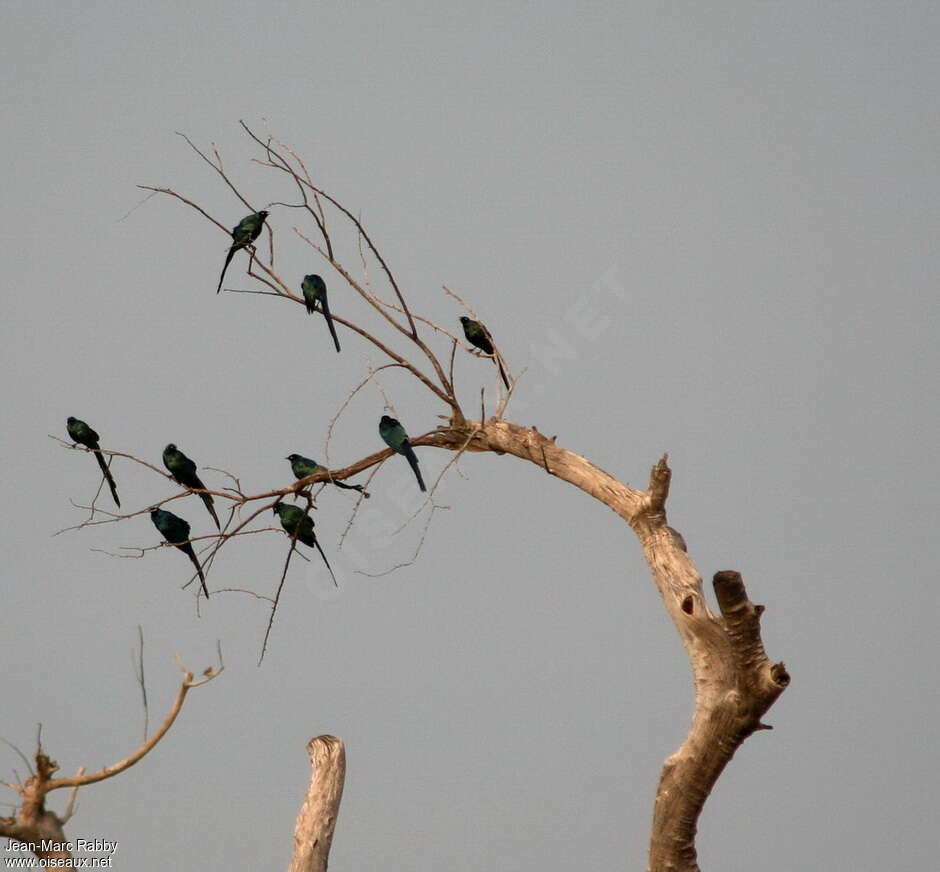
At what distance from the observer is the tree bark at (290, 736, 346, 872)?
18.5 ft

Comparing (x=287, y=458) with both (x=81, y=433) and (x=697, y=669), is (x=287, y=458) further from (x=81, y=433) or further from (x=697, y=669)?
(x=697, y=669)

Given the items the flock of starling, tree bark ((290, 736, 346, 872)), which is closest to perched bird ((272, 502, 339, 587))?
the flock of starling

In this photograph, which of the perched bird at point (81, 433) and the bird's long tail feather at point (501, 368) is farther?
the perched bird at point (81, 433)

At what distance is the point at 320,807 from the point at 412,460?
1.54 metres

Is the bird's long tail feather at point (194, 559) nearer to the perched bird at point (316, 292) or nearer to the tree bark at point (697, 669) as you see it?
the perched bird at point (316, 292)

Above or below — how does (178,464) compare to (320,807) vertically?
above

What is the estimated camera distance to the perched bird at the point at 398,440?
20.4 ft

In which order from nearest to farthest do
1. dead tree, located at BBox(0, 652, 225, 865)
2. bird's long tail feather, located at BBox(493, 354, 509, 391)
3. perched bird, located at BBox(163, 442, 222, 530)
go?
dead tree, located at BBox(0, 652, 225, 865), bird's long tail feather, located at BBox(493, 354, 509, 391), perched bird, located at BBox(163, 442, 222, 530)

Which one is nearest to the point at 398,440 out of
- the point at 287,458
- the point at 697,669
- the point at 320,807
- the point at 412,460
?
the point at 412,460

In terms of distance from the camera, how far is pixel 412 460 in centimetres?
631

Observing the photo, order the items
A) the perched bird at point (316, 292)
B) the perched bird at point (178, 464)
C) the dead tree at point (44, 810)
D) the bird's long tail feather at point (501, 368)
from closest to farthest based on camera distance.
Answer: the dead tree at point (44, 810), the bird's long tail feather at point (501, 368), the perched bird at point (316, 292), the perched bird at point (178, 464)

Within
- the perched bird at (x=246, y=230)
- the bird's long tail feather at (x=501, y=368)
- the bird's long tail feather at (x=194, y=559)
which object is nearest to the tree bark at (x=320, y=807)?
the bird's long tail feather at (x=194, y=559)

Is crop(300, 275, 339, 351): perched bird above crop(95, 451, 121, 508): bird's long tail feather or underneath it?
above

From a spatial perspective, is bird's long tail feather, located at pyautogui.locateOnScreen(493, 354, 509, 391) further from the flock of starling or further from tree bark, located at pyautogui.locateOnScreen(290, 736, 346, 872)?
tree bark, located at pyautogui.locateOnScreen(290, 736, 346, 872)
